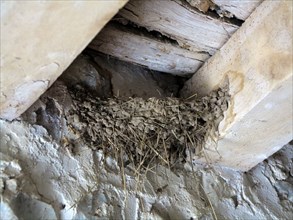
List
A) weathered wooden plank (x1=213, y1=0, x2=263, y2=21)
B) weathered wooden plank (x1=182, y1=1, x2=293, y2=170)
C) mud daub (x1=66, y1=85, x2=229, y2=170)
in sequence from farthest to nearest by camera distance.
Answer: mud daub (x1=66, y1=85, x2=229, y2=170) → weathered wooden plank (x1=213, y1=0, x2=263, y2=21) → weathered wooden plank (x1=182, y1=1, x2=293, y2=170)

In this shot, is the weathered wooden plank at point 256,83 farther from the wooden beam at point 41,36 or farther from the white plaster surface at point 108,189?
the wooden beam at point 41,36

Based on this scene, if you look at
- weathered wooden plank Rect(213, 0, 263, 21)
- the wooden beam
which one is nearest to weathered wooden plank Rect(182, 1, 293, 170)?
weathered wooden plank Rect(213, 0, 263, 21)

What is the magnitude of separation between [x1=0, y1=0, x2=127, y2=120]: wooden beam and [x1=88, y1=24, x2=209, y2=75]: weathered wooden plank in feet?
1.08

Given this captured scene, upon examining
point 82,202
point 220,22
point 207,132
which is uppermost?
point 220,22

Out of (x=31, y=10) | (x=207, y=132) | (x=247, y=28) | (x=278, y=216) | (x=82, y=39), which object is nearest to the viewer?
(x=31, y=10)

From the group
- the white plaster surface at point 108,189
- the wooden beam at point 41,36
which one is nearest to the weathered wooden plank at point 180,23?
the wooden beam at point 41,36

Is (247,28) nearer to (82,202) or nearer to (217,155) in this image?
(217,155)

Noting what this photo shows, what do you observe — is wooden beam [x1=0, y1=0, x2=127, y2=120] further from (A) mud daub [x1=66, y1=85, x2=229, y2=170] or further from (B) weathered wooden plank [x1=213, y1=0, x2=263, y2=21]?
(B) weathered wooden plank [x1=213, y1=0, x2=263, y2=21]

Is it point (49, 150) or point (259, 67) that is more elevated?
point (259, 67)

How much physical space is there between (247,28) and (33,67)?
0.65 meters

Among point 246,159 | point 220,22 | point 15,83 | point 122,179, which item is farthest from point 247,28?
point 15,83

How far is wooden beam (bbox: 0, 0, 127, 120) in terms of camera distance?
3.80ft

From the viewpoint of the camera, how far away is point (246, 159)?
1753 mm

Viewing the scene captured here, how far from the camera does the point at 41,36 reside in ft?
3.96
